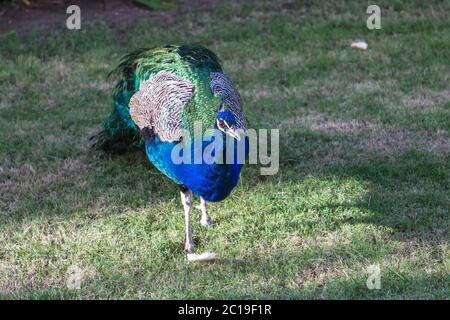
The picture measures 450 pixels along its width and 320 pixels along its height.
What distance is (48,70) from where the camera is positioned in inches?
354

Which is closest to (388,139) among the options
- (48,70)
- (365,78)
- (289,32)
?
(365,78)

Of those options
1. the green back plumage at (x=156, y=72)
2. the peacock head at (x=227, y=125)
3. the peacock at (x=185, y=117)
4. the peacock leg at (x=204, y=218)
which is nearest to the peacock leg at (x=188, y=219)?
the peacock at (x=185, y=117)

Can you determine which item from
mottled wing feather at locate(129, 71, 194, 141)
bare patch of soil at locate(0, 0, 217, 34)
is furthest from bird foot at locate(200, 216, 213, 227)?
bare patch of soil at locate(0, 0, 217, 34)

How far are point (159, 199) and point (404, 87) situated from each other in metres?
3.30

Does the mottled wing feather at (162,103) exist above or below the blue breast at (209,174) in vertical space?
above

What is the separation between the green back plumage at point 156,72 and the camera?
516 cm

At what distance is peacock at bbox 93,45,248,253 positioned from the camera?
16.0ft

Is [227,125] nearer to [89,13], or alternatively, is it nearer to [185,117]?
[185,117]

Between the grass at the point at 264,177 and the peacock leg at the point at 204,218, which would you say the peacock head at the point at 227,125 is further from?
the peacock leg at the point at 204,218

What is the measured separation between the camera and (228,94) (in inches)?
213

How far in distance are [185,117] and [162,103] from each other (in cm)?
34

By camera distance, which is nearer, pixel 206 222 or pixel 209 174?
pixel 209 174

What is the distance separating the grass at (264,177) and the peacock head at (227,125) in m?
0.93

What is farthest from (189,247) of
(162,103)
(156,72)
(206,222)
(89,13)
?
(89,13)
